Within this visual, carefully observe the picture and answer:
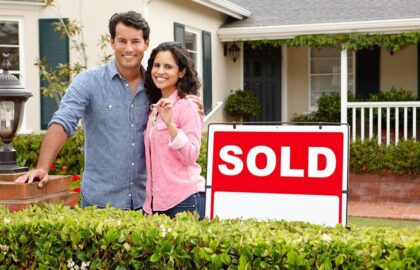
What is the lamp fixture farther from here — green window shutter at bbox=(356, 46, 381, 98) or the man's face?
the man's face

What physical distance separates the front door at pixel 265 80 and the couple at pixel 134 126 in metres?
10.4

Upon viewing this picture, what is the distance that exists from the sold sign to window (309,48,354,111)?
10928 millimetres

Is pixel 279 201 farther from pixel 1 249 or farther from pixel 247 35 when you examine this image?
pixel 247 35

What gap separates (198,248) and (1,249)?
1.01 metres

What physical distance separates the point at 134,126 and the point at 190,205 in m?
0.54

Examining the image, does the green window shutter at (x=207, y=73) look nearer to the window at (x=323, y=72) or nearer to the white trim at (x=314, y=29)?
the white trim at (x=314, y=29)

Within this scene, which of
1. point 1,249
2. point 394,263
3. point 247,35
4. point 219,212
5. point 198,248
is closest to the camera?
point 394,263

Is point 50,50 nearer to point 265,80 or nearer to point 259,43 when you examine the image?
point 259,43

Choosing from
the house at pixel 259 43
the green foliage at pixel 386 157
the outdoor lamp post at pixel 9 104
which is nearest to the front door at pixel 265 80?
the house at pixel 259 43

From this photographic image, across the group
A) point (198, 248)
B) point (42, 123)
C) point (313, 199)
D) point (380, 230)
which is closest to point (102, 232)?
point (198, 248)

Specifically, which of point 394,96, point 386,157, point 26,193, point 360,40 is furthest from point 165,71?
point 394,96

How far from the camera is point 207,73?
12.4m

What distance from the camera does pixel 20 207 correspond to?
3633 mm

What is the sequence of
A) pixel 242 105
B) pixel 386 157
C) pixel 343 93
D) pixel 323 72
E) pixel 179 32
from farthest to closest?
pixel 323 72 < pixel 242 105 < pixel 343 93 < pixel 179 32 < pixel 386 157
